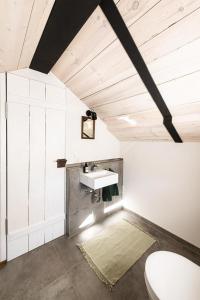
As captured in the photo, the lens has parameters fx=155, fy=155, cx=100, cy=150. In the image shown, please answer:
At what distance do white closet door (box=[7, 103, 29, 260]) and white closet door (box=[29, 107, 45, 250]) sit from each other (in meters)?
0.06

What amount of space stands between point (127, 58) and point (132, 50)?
0.10m

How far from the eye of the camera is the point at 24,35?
3.46 ft

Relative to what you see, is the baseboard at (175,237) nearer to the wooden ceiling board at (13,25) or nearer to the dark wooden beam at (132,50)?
the dark wooden beam at (132,50)

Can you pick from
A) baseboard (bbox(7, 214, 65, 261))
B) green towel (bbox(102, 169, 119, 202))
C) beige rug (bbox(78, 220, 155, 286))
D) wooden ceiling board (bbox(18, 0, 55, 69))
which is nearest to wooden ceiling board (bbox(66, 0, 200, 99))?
wooden ceiling board (bbox(18, 0, 55, 69))

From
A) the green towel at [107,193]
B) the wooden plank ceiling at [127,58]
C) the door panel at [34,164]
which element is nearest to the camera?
the wooden plank ceiling at [127,58]

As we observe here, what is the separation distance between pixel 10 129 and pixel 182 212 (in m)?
2.40

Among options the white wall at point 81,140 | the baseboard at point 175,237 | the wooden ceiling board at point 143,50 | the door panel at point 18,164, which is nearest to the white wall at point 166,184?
the baseboard at point 175,237

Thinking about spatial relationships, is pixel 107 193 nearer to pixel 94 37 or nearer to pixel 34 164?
pixel 34 164

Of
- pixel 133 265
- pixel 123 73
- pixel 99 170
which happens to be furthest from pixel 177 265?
pixel 123 73

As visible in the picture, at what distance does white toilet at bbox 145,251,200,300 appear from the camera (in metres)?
1.05

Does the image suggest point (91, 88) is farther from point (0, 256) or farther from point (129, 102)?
point (0, 256)

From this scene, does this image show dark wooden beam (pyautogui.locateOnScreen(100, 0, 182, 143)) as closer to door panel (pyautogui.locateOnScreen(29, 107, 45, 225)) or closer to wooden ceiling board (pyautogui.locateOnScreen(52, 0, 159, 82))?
wooden ceiling board (pyautogui.locateOnScreen(52, 0, 159, 82))

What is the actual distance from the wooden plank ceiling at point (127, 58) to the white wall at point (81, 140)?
0.71 feet

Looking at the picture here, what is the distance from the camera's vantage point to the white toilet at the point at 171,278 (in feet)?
3.44
